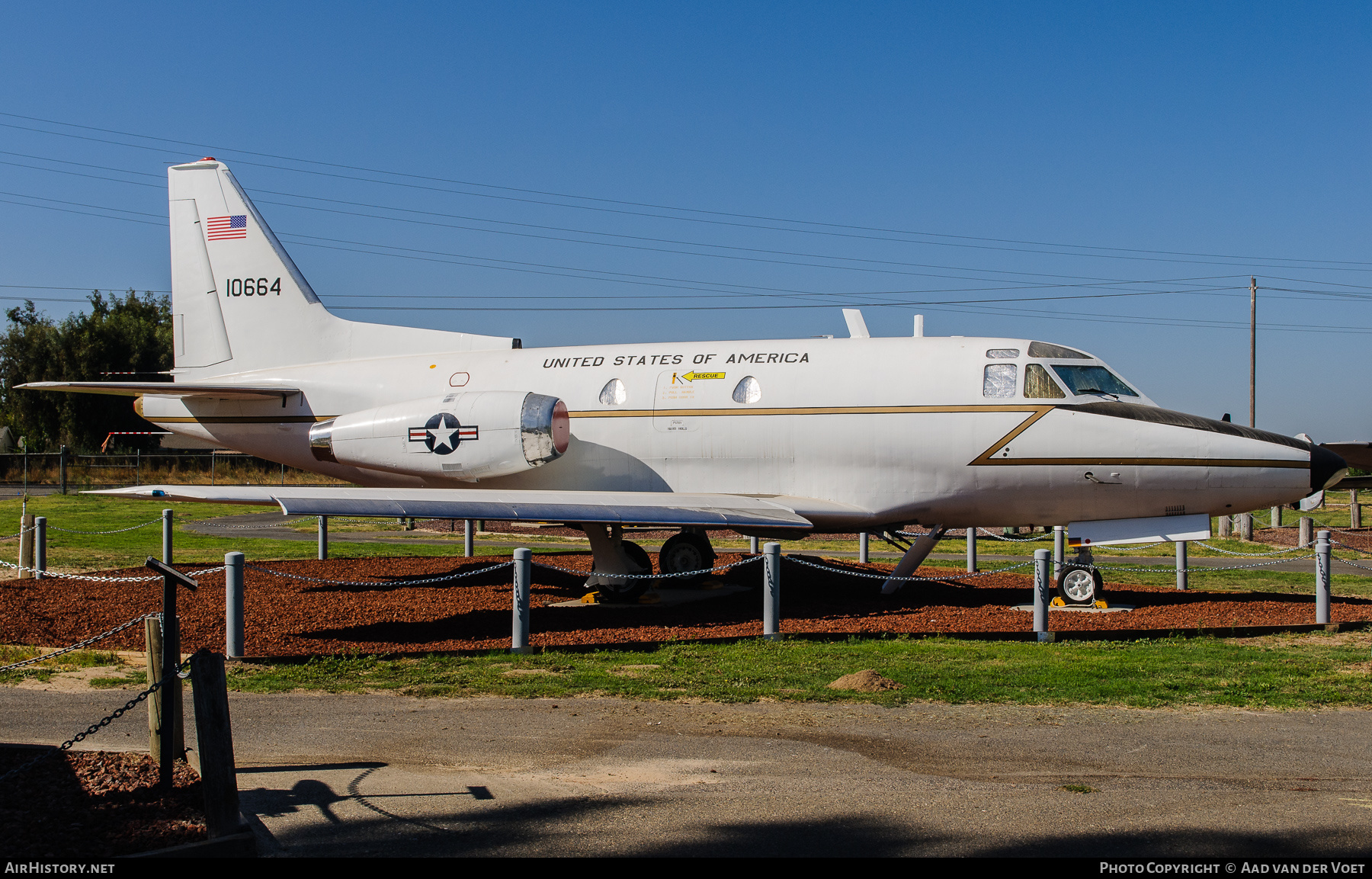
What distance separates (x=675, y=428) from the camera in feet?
51.2

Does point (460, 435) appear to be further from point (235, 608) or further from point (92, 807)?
point (92, 807)

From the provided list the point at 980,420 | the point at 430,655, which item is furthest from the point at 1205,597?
the point at 430,655

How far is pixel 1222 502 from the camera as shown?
44.3ft

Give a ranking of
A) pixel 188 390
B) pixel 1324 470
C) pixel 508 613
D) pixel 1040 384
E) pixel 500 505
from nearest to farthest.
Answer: pixel 500 505 → pixel 1324 470 → pixel 1040 384 → pixel 508 613 → pixel 188 390

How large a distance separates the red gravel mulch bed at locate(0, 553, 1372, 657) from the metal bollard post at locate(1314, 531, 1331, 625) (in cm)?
38

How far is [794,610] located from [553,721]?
7.10 metres

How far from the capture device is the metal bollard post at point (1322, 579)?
40.6ft

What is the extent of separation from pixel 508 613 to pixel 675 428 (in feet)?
12.0

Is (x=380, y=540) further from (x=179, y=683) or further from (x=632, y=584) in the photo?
(x=179, y=683)

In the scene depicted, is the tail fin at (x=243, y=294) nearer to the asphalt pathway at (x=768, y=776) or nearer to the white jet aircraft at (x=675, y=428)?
the white jet aircraft at (x=675, y=428)

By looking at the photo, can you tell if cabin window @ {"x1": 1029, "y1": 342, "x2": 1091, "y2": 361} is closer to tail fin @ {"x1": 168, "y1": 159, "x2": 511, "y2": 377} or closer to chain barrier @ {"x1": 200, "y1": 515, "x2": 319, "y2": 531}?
tail fin @ {"x1": 168, "y1": 159, "x2": 511, "y2": 377}

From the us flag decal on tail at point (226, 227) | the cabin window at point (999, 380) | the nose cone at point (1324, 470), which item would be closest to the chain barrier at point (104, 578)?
the us flag decal on tail at point (226, 227)

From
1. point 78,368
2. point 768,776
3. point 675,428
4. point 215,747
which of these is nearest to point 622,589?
point 675,428

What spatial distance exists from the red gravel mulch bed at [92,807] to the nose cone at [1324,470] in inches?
512
